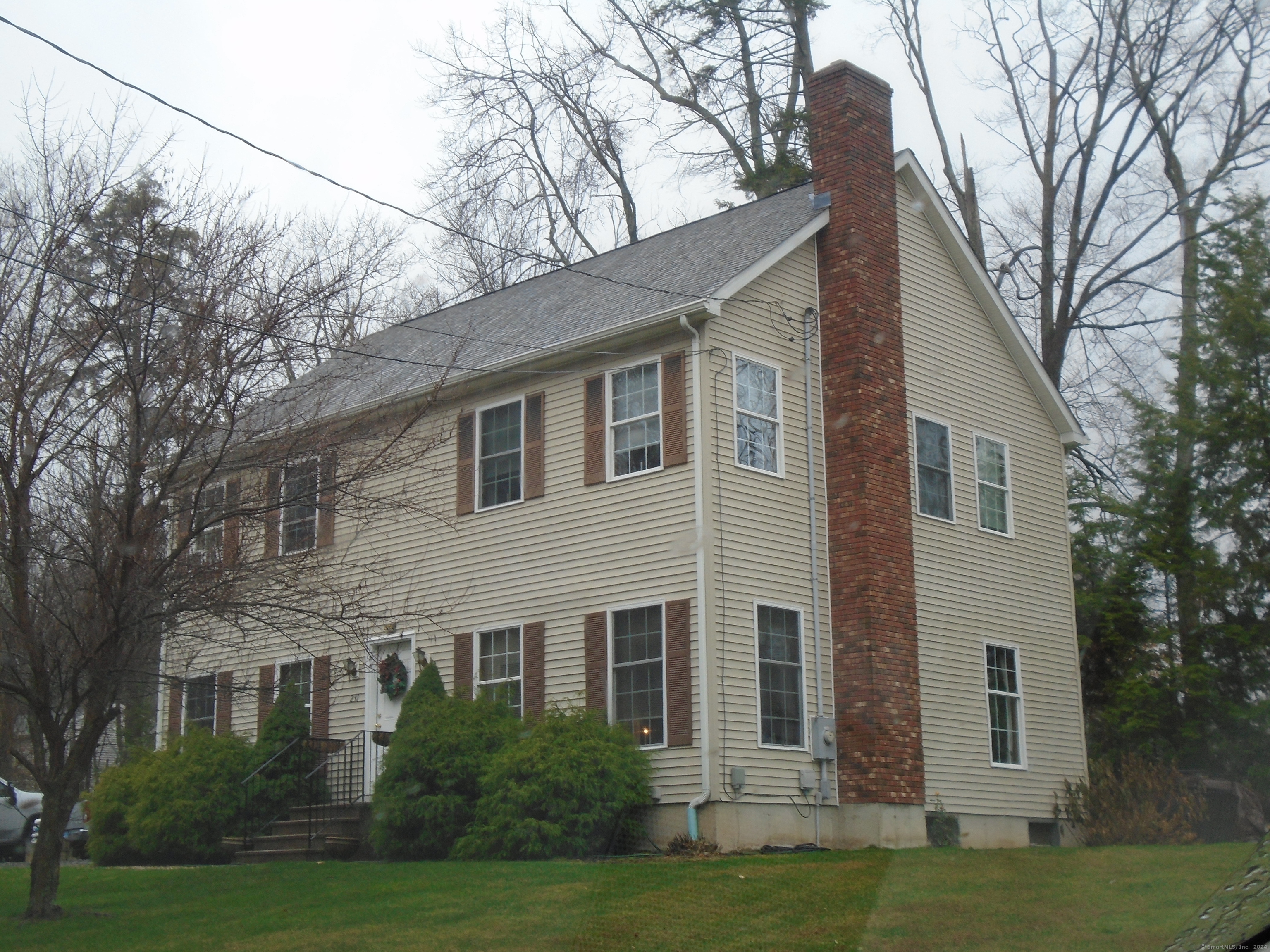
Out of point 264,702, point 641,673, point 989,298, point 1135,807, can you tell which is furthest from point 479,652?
point 989,298

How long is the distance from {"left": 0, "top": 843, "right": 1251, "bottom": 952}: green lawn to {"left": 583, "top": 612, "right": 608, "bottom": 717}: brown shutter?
2.63 m

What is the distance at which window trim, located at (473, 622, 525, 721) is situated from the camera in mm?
16031

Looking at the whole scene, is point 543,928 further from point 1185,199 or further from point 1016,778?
point 1185,199

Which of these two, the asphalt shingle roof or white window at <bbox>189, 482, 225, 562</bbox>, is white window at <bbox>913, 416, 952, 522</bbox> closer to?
the asphalt shingle roof

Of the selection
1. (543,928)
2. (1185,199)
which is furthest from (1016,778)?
(1185,199)

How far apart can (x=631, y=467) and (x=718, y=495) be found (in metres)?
1.33

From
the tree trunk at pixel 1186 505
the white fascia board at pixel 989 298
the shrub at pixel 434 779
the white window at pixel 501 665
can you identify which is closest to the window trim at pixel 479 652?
the white window at pixel 501 665

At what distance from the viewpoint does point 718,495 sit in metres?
14.6

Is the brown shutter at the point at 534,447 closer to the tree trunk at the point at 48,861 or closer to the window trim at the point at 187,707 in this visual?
the window trim at the point at 187,707

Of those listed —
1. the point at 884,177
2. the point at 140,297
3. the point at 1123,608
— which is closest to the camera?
the point at 140,297

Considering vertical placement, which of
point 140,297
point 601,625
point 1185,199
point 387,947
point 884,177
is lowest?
point 387,947

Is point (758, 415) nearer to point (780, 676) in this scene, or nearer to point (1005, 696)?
point (780, 676)

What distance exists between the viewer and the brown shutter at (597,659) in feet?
48.9

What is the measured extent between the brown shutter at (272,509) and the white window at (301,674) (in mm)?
6549
